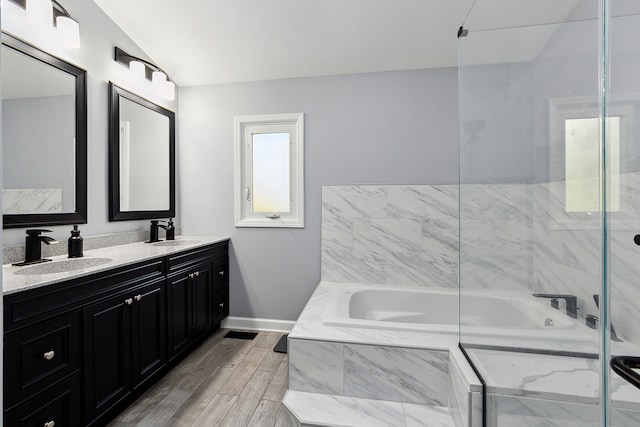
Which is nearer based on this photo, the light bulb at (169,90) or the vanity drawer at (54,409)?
the vanity drawer at (54,409)

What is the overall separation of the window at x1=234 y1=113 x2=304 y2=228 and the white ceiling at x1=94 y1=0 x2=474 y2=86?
45 centimetres

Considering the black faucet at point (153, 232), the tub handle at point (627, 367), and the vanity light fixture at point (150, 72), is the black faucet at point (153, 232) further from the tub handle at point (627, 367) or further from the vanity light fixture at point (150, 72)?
the tub handle at point (627, 367)

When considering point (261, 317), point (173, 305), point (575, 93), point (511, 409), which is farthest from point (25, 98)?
point (511, 409)

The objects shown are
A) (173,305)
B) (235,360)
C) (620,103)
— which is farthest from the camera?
(235,360)

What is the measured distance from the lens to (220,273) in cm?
279

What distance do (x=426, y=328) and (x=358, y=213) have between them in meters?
1.20

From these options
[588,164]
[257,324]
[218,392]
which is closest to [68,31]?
[218,392]

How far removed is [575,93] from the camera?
3.13 feet

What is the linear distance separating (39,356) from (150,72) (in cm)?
227

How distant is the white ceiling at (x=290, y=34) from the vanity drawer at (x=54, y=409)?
2357 millimetres

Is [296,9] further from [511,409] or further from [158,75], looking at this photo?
[511,409]

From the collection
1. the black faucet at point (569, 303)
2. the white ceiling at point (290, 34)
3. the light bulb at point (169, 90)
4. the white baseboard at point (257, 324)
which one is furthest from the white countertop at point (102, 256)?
the black faucet at point (569, 303)

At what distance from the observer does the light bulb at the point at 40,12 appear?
5.54ft

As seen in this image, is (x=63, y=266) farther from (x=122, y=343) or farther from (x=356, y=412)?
(x=356, y=412)
